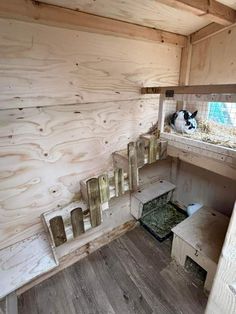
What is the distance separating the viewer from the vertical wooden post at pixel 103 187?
110cm

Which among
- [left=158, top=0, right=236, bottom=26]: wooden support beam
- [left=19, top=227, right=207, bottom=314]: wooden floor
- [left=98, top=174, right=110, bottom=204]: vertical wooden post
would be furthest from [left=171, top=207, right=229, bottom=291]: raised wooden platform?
[left=158, top=0, right=236, bottom=26]: wooden support beam

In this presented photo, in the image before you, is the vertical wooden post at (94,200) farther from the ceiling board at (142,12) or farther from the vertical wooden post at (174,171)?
the vertical wooden post at (174,171)

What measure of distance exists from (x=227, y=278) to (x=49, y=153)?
101 centimetres

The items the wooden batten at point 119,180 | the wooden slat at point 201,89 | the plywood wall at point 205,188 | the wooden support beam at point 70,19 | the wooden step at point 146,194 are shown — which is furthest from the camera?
the wooden step at point 146,194

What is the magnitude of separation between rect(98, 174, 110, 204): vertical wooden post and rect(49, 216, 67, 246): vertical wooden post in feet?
0.87

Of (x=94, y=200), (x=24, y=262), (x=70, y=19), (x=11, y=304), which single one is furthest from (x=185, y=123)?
(x=11, y=304)

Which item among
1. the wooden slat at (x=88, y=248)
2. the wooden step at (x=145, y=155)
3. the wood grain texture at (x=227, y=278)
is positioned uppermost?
the wooden step at (x=145, y=155)

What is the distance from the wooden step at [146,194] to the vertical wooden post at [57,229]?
0.74m

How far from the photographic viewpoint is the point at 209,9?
962 mm

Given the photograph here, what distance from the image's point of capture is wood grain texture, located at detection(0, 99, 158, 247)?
0.98 m

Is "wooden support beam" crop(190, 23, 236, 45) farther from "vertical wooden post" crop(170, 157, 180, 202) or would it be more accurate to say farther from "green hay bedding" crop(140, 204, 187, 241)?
"green hay bedding" crop(140, 204, 187, 241)

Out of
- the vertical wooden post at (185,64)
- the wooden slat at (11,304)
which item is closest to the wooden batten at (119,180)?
the wooden slat at (11,304)

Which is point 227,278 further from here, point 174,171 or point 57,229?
point 174,171

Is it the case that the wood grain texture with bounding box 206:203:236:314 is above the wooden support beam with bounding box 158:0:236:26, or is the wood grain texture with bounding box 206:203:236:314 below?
below
